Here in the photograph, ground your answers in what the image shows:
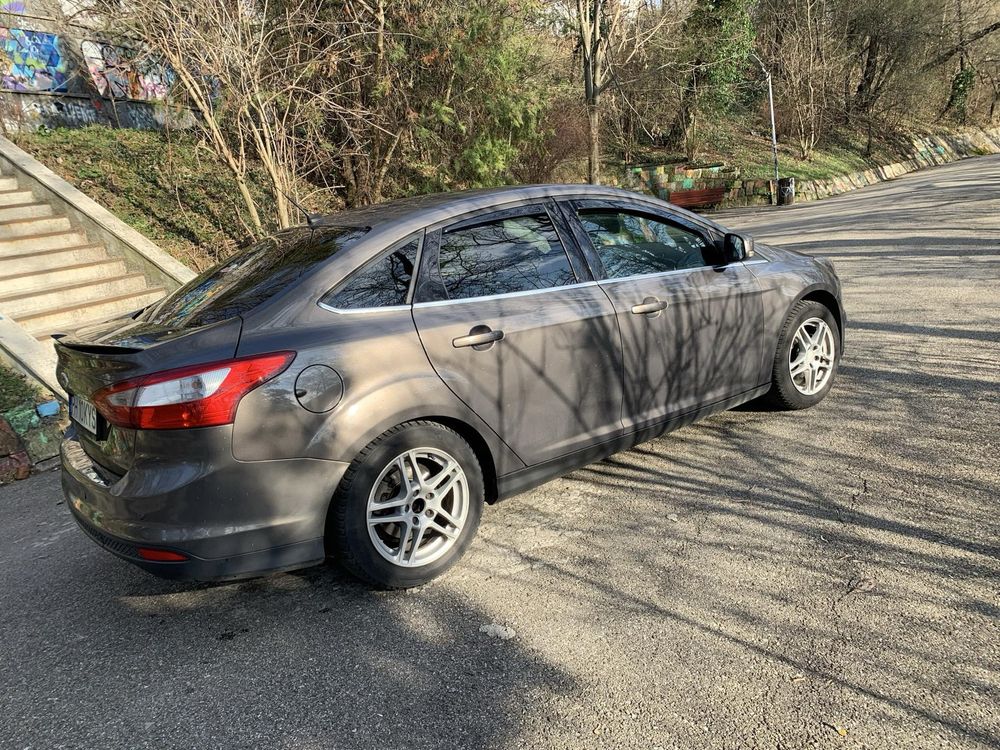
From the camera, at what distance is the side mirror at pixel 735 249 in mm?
4246

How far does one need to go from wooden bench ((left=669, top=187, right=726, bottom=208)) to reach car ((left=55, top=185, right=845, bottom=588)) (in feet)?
65.4

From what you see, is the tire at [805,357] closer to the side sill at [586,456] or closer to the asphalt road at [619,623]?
the asphalt road at [619,623]

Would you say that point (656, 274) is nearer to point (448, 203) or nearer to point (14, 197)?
point (448, 203)

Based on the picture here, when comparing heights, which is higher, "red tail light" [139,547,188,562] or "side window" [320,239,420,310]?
"side window" [320,239,420,310]

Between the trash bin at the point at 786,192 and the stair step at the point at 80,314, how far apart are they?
1886 cm

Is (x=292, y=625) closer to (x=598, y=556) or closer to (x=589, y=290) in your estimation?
(x=598, y=556)

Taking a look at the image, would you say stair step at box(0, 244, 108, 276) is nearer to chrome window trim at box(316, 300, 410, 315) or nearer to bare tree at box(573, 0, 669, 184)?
chrome window trim at box(316, 300, 410, 315)

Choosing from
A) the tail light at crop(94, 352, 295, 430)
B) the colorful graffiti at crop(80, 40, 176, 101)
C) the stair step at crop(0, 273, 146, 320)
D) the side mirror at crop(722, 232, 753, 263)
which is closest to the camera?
the tail light at crop(94, 352, 295, 430)

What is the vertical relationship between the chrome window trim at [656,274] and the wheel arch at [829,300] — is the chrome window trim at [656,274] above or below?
above

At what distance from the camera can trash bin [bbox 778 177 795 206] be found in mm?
21719

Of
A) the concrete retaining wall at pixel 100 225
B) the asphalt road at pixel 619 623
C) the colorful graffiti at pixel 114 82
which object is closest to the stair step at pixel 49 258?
the concrete retaining wall at pixel 100 225

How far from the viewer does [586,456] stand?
144 inches

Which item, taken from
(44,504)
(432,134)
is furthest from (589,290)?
(432,134)

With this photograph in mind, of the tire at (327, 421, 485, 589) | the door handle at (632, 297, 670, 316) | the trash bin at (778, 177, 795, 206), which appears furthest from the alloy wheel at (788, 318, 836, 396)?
the trash bin at (778, 177, 795, 206)
